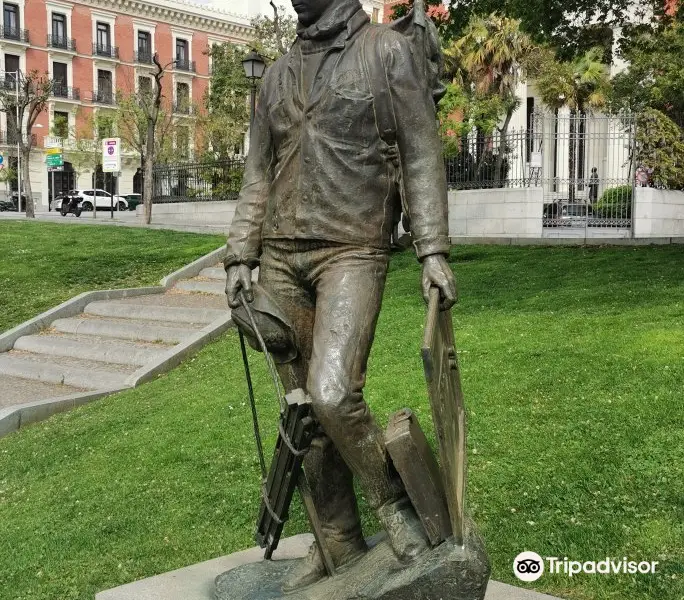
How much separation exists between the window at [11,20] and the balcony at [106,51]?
5300 millimetres

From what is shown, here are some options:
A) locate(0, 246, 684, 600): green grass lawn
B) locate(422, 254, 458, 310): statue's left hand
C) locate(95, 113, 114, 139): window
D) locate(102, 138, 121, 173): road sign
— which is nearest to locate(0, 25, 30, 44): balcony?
locate(95, 113, 114, 139): window

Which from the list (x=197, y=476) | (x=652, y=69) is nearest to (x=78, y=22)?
(x=652, y=69)

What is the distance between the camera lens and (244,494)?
250 inches

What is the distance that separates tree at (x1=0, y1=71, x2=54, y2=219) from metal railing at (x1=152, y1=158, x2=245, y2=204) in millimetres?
5621

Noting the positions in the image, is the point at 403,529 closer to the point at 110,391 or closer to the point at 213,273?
the point at 110,391

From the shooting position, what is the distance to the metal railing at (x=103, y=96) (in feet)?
190

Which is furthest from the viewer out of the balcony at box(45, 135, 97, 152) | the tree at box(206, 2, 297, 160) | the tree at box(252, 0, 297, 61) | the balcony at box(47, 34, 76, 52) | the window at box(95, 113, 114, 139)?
the balcony at box(47, 34, 76, 52)

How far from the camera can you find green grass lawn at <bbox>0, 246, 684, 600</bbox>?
5.18 meters

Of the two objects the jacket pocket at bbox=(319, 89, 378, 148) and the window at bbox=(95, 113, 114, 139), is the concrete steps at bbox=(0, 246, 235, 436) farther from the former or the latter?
the window at bbox=(95, 113, 114, 139)

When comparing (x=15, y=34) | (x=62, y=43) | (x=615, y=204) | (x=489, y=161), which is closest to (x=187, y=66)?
(x=62, y=43)

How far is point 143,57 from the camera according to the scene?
59.9 meters

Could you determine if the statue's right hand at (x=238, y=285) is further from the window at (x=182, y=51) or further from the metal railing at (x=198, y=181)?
the window at (x=182, y=51)

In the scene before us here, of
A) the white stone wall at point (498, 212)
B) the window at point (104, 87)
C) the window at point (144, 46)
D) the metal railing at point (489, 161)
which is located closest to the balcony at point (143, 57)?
the window at point (144, 46)

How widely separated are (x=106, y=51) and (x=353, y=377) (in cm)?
5947
